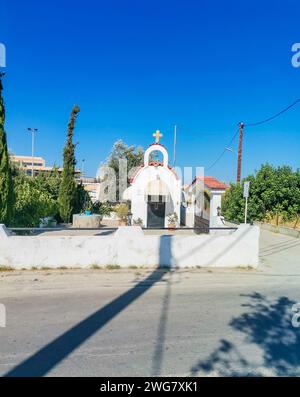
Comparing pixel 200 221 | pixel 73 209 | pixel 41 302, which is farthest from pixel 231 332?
pixel 73 209

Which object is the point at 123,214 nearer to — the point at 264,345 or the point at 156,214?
the point at 156,214

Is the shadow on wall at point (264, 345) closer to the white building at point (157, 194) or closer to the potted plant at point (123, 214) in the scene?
the white building at point (157, 194)

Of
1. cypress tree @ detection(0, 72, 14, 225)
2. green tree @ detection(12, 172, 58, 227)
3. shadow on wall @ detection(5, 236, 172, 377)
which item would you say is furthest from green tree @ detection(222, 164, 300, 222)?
cypress tree @ detection(0, 72, 14, 225)

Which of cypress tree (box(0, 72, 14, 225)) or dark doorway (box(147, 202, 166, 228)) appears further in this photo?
dark doorway (box(147, 202, 166, 228))

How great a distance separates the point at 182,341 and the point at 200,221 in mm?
11559

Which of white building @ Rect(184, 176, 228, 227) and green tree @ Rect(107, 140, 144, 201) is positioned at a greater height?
green tree @ Rect(107, 140, 144, 201)

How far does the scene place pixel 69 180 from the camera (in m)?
19.7

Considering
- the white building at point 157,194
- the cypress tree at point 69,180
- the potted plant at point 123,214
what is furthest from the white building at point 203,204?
the cypress tree at point 69,180

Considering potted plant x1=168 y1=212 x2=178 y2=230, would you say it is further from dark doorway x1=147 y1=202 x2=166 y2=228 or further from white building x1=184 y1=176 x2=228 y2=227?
white building x1=184 y1=176 x2=228 y2=227

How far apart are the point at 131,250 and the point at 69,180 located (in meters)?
12.9

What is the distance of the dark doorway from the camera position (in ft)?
58.2

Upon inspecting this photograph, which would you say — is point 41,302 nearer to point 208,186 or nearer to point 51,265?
point 51,265

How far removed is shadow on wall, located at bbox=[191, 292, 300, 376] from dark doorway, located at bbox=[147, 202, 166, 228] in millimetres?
12107

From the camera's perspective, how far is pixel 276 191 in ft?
57.7
